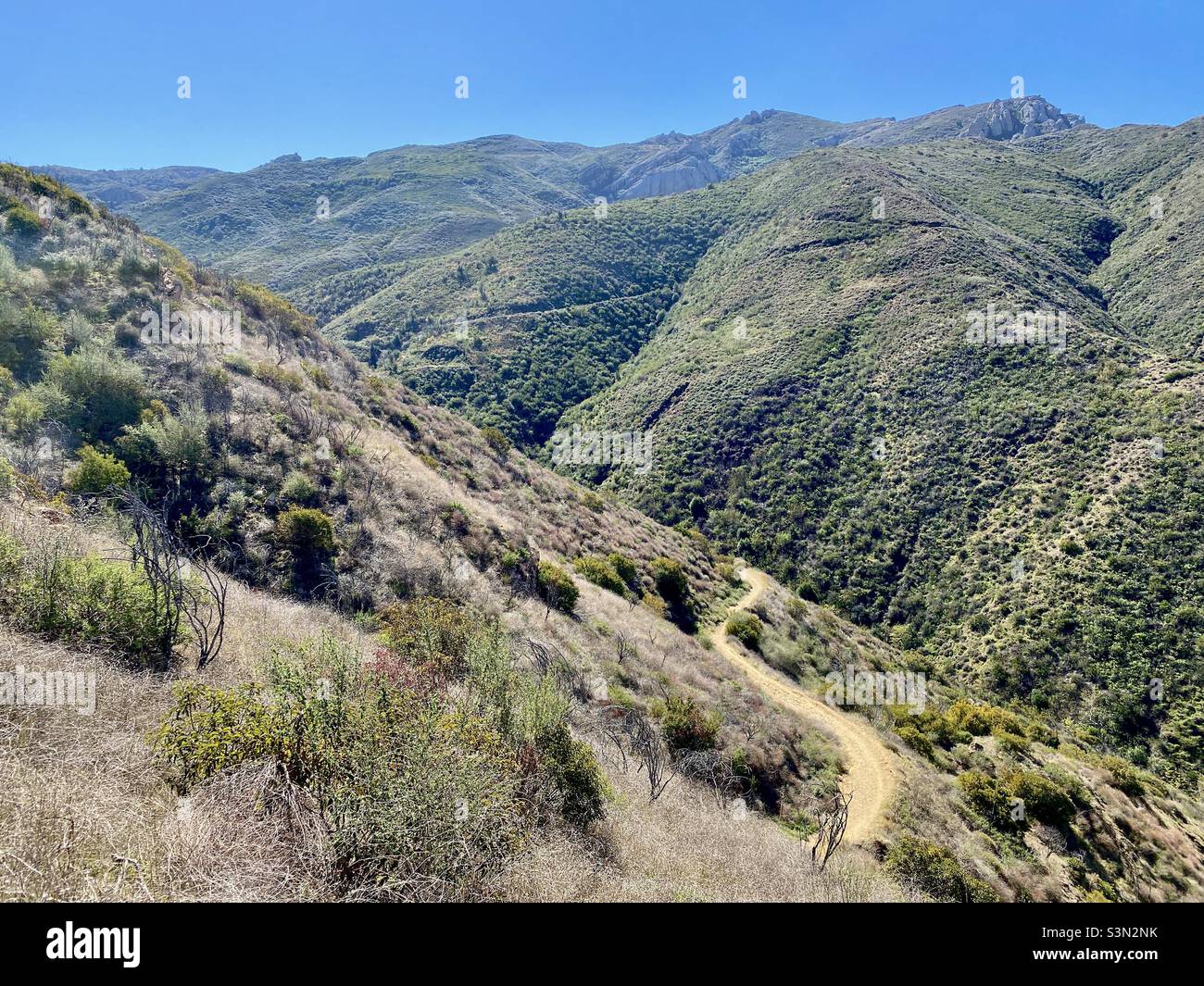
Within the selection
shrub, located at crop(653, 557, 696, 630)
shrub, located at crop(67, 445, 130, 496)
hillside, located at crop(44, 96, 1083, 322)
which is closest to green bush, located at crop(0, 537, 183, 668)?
shrub, located at crop(67, 445, 130, 496)

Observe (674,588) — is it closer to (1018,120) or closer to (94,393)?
(94,393)

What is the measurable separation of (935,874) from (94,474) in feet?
58.3

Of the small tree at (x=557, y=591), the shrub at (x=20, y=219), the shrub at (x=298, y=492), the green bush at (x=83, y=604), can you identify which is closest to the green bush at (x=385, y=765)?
the green bush at (x=83, y=604)

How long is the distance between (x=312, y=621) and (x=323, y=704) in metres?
4.91

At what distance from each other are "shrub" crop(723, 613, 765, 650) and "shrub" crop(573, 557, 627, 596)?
5.03 meters

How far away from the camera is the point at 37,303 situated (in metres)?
14.4

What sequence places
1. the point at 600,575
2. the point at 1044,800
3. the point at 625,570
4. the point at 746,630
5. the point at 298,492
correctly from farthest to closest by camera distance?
the point at 625,570, the point at 746,630, the point at 600,575, the point at 1044,800, the point at 298,492

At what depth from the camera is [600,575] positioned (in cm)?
1977

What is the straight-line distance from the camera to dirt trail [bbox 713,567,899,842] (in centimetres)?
1182

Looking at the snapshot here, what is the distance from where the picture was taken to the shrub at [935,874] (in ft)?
31.2

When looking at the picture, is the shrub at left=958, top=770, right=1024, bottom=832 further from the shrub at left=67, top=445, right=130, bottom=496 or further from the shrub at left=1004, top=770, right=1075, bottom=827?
the shrub at left=67, top=445, right=130, bottom=496

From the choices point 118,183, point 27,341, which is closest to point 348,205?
point 118,183
